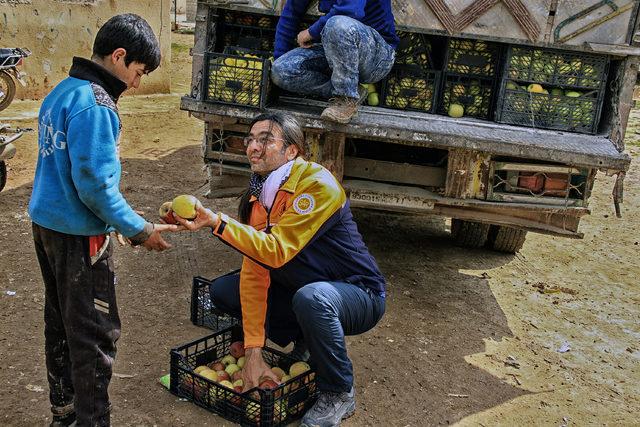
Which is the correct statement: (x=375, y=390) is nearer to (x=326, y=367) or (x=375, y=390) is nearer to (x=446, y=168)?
(x=326, y=367)

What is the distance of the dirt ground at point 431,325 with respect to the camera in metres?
3.85

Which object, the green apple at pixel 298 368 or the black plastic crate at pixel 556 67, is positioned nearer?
the green apple at pixel 298 368

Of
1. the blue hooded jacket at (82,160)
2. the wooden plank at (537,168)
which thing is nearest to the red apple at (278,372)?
the blue hooded jacket at (82,160)

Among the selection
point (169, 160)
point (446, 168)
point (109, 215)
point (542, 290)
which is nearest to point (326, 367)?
point (109, 215)

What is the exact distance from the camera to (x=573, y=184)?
4898 mm

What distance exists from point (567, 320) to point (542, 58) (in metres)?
1.88

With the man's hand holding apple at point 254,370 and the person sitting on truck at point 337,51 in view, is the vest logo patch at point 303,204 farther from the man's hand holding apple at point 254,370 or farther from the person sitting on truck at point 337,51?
the person sitting on truck at point 337,51

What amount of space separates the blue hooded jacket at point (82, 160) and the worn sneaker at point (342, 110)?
76.6 inches

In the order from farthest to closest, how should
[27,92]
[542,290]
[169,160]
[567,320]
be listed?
[27,92] < [169,160] < [542,290] < [567,320]

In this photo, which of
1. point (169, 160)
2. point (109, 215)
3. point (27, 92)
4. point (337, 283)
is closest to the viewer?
point (109, 215)

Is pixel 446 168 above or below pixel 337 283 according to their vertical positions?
above

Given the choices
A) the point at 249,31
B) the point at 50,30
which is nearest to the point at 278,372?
the point at 249,31

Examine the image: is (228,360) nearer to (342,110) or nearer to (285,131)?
(285,131)

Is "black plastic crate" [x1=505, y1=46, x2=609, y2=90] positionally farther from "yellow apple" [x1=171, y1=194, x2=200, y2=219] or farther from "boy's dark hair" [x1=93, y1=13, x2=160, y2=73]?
"boy's dark hair" [x1=93, y1=13, x2=160, y2=73]
